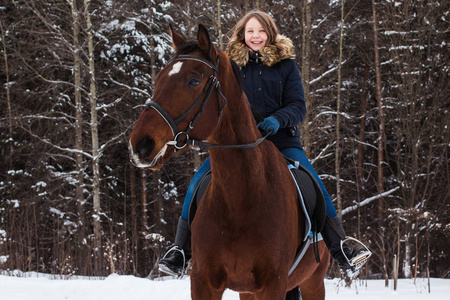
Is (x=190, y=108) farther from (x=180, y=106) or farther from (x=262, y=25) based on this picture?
(x=262, y=25)

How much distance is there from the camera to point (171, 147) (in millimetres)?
2361

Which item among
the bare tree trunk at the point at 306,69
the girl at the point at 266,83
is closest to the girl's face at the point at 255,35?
the girl at the point at 266,83

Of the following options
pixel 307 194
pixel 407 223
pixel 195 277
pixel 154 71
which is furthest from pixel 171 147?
pixel 154 71

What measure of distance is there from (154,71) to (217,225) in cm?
1532

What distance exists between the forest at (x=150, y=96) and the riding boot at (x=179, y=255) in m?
10.7

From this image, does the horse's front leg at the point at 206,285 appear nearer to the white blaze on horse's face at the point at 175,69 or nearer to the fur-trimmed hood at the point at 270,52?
the white blaze on horse's face at the point at 175,69

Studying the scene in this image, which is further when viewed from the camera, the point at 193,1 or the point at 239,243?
the point at 193,1

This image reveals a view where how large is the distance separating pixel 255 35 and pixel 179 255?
1.86 metres

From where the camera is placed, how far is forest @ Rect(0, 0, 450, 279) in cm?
1497

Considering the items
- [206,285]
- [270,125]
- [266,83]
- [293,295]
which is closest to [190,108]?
[270,125]

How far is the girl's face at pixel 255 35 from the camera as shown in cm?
363

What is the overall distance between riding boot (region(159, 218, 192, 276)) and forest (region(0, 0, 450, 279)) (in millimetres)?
10657

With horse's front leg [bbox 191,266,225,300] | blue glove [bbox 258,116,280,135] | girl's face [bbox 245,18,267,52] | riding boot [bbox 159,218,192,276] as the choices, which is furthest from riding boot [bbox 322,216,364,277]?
girl's face [bbox 245,18,267,52]

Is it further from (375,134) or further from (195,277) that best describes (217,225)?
(375,134)
